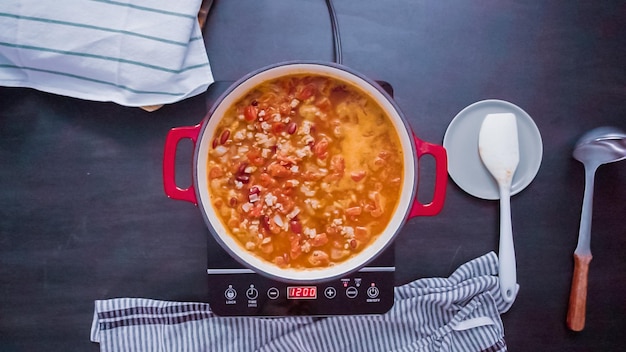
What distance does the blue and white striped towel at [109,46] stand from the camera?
0.99 metres

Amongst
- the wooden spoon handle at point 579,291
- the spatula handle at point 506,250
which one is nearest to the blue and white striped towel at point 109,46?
the spatula handle at point 506,250

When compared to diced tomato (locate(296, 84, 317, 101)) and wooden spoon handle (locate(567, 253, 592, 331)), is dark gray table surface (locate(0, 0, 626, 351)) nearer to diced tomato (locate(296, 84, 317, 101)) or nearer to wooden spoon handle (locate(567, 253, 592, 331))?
wooden spoon handle (locate(567, 253, 592, 331))

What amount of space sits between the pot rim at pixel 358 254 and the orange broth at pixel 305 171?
16mm

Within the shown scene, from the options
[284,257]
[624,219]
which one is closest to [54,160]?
[284,257]

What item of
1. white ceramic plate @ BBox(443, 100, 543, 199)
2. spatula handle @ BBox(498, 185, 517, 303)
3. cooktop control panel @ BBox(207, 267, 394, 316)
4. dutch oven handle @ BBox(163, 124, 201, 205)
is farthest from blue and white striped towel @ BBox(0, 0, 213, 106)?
spatula handle @ BBox(498, 185, 517, 303)

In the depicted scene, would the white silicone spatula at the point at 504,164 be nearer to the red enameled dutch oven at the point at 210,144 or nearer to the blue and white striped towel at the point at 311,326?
the blue and white striped towel at the point at 311,326

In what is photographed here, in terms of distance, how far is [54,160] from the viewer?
3.59 ft

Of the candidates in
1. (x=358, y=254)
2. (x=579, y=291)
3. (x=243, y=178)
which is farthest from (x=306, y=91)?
(x=579, y=291)

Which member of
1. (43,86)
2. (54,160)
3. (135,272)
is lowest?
(135,272)

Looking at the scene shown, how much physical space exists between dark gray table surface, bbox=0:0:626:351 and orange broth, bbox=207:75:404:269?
0.15 meters

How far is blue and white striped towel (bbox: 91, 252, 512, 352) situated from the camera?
1.08 metres

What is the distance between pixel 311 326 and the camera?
1081mm

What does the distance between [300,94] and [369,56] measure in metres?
0.20

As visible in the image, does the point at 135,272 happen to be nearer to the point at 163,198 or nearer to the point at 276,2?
the point at 163,198
